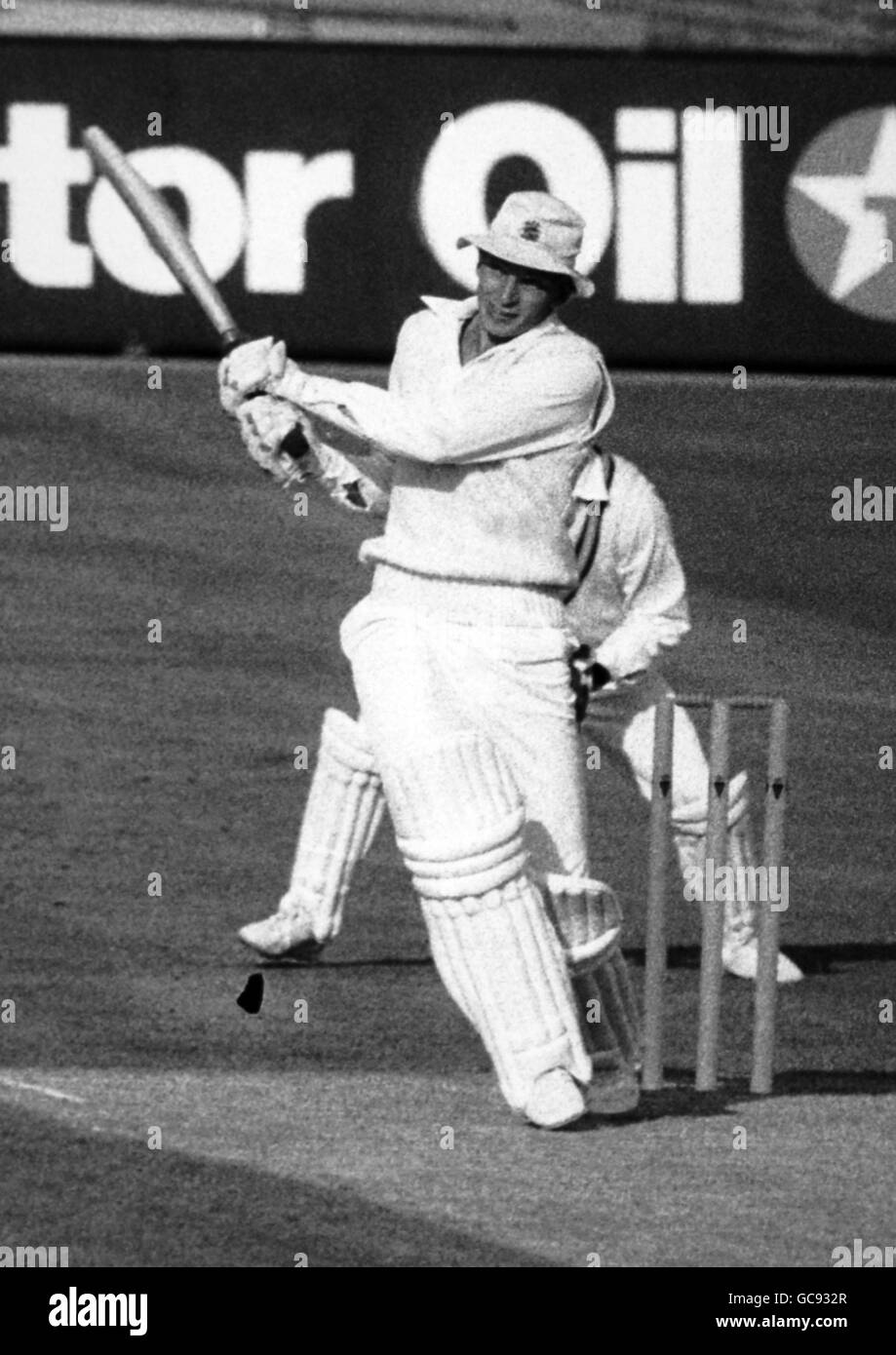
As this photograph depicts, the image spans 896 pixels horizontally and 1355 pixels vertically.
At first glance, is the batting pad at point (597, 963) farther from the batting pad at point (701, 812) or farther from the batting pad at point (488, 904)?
the batting pad at point (701, 812)

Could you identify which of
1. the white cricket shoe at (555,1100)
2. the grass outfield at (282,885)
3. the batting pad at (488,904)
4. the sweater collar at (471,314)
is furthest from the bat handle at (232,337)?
the white cricket shoe at (555,1100)

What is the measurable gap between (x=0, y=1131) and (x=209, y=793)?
16.4 feet

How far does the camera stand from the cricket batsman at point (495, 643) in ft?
28.6

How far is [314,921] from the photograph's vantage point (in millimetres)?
10805

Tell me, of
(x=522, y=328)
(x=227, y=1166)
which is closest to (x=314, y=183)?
(x=522, y=328)

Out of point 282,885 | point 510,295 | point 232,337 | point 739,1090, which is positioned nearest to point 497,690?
point 510,295

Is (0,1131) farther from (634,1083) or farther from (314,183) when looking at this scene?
(314,183)

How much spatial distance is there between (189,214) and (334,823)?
852cm

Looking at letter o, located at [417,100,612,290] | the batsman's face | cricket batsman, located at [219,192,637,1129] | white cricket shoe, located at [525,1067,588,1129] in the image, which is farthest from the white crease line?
letter o, located at [417,100,612,290]

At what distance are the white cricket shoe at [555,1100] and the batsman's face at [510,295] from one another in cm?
188

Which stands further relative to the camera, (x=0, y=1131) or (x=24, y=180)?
(x=24, y=180)

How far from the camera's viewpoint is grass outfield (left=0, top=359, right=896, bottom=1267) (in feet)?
26.7

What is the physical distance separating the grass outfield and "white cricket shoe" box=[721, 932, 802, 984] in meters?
0.08

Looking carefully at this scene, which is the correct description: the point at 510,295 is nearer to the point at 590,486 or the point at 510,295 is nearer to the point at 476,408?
the point at 476,408
